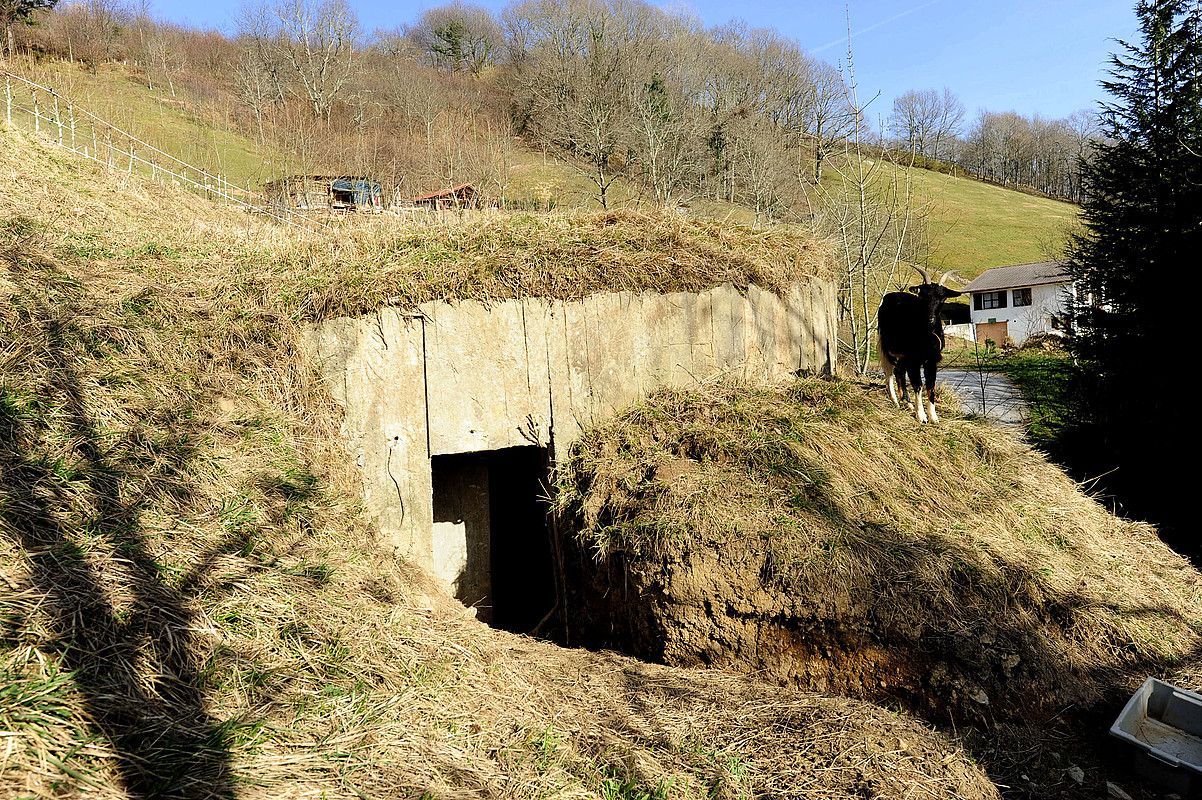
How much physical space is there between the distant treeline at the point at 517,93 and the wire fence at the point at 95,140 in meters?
4.15

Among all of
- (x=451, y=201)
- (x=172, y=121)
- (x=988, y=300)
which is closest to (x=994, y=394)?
(x=451, y=201)

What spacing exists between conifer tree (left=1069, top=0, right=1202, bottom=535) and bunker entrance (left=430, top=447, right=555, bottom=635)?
335 inches

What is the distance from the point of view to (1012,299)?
39438 mm

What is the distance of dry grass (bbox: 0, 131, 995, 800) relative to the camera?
240 centimetres

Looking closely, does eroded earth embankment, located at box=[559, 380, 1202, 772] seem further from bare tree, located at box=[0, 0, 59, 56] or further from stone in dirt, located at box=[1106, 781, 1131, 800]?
bare tree, located at box=[0, 0, 59, 56]

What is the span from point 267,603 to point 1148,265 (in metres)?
13.0

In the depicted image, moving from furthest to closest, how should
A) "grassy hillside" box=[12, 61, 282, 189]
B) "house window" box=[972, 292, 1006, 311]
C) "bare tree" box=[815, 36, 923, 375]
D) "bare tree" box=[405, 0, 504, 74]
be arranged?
"bare tree" box=[405, 0, 504, 74], "house window" box=[972, 292, 1006, 311], "grassy hillside" box=[12, 61, 282, 189], "bare tree" box=[815, 36, 923, 375]

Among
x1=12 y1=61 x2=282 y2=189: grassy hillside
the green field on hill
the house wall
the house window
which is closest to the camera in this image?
the green field on hill

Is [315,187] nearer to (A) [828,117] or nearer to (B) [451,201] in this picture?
(B) [451,201]

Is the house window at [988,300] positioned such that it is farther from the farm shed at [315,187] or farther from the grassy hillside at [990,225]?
the farm shed at [315,187]

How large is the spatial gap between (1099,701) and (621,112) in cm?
2792

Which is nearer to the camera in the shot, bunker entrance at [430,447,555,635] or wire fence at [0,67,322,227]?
bunker entrance at [430,447,555,635]

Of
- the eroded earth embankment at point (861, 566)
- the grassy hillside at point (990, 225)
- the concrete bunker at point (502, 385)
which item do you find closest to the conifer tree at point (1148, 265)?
the eroded earth embankment at point (861, 566)

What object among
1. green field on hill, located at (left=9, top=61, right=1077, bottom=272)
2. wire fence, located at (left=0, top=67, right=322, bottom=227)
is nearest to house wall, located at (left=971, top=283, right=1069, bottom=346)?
green field on hill, located at (left=9, top=61, right=1077, bottom=272)
